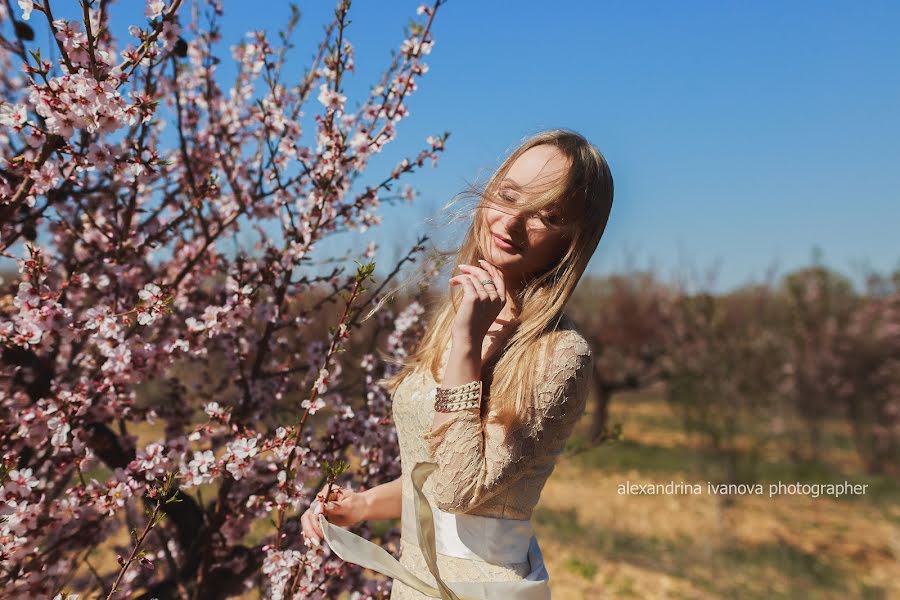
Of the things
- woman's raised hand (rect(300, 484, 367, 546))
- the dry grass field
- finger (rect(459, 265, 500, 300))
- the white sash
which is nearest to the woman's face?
finger (rect(459, 265, 500, 300))

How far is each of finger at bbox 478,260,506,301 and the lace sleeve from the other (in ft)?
0.67

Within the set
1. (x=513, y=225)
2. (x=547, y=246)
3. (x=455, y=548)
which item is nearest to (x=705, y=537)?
(x=455, y=548)

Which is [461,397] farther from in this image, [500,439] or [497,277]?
[497,277]

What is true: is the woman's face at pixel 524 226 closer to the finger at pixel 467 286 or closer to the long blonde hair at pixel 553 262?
the long blonde hair at pixel 553 262

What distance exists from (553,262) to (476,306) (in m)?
0.39

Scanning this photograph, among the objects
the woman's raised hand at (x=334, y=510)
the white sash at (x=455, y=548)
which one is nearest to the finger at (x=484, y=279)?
the white sash at (x=455, y=548)

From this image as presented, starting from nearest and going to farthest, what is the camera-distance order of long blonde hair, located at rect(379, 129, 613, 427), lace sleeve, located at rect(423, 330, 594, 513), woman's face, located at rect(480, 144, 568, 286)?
lace sleeve, located at rect(423, 330, 594, 513), long blonde hair, located at rect(379, 129, 613, 427), woman's face, located at rect(480, 144, 568, 286)

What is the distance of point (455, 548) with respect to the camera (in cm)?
173

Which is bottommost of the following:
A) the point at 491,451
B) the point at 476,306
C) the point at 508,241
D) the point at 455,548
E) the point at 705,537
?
the point at 705,537

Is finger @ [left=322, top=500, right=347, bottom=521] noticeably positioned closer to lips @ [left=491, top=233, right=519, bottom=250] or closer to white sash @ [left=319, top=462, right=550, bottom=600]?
white sash @ [left=319, top=462, right=550, bottom=600]

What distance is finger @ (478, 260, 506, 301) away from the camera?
5.53 feet

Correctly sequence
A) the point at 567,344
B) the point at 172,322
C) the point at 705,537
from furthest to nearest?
the point at 705,537, the point at 172,322, the point at 567,344

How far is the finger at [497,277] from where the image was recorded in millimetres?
1685

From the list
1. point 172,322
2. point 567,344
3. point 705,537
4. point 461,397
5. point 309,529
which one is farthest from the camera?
point 705,537
